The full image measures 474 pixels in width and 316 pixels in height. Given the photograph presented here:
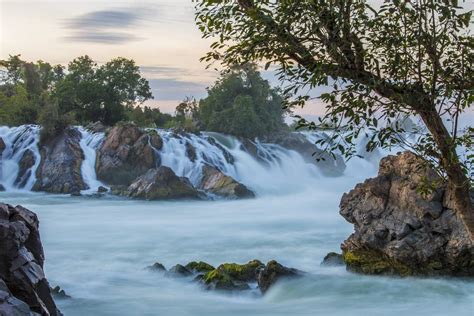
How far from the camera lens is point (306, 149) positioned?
47.0m

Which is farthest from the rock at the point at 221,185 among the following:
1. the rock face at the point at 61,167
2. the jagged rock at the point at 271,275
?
the jagged rock at the point at 271,275

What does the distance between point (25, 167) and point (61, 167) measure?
2569mm

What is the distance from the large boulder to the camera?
115 ft

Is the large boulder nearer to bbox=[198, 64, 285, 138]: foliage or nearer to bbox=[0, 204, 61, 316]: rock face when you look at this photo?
bbox=[198, 64, 285, 138]: foliage

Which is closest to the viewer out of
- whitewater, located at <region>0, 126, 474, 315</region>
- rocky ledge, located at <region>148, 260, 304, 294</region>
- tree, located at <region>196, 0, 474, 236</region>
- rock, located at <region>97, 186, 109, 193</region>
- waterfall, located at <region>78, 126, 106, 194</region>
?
tree, located at <region>196, 0, 474, 236</region>

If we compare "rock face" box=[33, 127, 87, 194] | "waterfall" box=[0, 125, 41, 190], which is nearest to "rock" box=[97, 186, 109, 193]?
"rock face" box=[33, 127, 87, 194]

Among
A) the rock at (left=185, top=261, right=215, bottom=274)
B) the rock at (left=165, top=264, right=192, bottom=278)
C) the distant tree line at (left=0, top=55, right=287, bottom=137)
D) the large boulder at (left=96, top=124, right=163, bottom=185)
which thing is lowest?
the rock at (left=165, top=264, right=192, bottom=278)

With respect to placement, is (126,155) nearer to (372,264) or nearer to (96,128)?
(96,128)

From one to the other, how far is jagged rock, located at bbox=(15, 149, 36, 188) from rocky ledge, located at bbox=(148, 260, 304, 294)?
21.9 meters

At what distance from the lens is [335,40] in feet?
19.0

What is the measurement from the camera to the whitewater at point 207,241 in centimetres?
1269

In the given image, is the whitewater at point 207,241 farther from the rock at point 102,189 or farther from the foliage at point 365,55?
the foliage at point 365,55

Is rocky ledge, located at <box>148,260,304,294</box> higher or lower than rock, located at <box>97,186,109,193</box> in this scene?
lower

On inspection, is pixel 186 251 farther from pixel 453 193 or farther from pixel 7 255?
pixel 453 193
